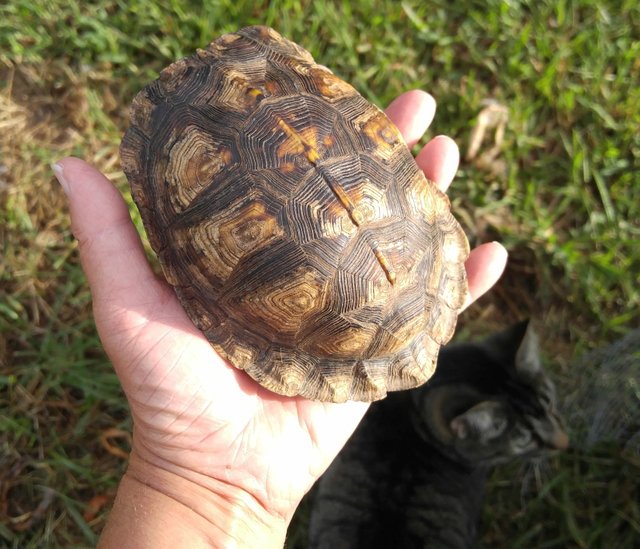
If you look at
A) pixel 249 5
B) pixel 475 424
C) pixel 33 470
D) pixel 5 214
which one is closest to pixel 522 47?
pixel 249 5

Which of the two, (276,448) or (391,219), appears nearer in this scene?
(391,219)

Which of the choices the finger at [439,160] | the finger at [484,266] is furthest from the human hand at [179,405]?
the finger at [439,160]

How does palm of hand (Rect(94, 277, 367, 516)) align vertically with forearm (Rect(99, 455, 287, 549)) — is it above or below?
above

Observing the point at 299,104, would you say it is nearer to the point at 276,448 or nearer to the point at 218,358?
the point at 218,358

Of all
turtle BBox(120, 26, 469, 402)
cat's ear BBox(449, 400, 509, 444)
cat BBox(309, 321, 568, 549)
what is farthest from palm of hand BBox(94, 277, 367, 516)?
cat's ear BBox(449, 400, 509, 444)

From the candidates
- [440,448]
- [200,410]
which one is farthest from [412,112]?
[200,410]

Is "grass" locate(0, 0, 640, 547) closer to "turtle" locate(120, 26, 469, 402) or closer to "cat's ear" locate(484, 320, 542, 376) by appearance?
"cat's ear" locate(484, 320, 542, 376)
